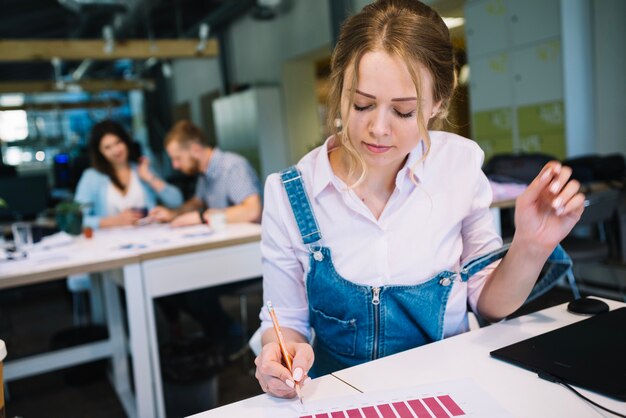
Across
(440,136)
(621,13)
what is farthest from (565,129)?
(440,136)

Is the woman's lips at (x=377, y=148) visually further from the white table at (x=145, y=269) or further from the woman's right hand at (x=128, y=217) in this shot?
the woman's right hand at (x=128, y=217)

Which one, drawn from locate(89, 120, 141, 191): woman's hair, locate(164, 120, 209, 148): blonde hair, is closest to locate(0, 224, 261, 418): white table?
locate(164, 120, 209, 148): blonde hair

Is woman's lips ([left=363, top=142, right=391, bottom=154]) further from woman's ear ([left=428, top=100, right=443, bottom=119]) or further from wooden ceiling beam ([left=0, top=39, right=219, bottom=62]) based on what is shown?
wooden ceiling beam ([left=0, top=39, right=219, bottom=62])

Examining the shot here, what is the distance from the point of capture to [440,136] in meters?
1.29

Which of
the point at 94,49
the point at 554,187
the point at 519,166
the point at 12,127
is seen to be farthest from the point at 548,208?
the point at 12,127

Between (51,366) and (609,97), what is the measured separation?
4.24 m

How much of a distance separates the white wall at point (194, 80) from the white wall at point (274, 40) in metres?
0.74

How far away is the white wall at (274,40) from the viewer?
707cm

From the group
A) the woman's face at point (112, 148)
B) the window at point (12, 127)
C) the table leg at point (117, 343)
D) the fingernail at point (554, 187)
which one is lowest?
the table leg at point (117, 343)

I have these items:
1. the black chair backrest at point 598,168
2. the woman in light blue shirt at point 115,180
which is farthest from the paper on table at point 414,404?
the black chair backrest at point 598,168

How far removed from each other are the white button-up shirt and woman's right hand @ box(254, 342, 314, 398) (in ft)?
0.77

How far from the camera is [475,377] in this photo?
0.95 meters

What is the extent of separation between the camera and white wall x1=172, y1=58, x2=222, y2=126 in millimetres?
10153

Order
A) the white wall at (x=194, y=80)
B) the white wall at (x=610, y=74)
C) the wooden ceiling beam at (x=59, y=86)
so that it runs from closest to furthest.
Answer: the white wall at (x=610, y=74), the wooden ceiling beam at (x=59, y=86), the white wall at (x=194, y=80)
